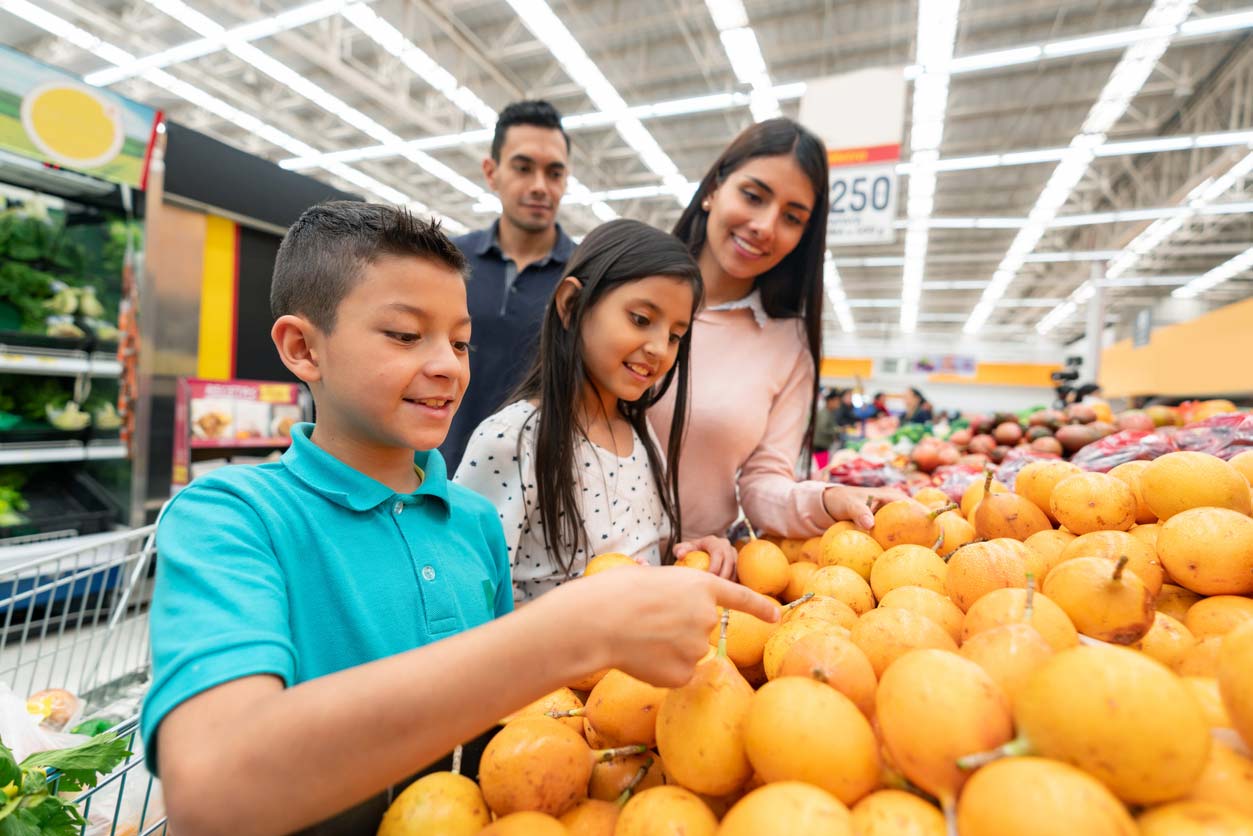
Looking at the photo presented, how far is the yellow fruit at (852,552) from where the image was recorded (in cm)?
130

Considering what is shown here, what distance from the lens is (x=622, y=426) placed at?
175 cm

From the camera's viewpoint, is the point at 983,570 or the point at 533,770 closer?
the point at 533,770

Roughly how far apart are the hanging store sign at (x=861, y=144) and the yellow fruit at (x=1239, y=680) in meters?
4.50

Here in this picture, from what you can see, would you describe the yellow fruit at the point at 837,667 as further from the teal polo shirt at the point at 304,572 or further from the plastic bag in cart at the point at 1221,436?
the plastic bag in cart at the point at 1221,436

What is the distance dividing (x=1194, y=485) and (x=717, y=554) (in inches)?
34.9

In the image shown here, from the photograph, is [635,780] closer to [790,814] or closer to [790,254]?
[790,814]

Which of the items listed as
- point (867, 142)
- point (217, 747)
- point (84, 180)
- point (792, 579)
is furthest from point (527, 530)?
point (867, 142)

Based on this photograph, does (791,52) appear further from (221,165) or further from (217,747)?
(217,747)

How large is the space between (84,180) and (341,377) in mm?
4014

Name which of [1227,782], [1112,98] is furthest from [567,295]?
[1112,98]

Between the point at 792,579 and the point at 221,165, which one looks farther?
the point at 221,165

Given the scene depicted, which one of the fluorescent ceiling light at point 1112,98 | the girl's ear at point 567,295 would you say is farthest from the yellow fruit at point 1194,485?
the fluorescent ceiling light at point 1112,98

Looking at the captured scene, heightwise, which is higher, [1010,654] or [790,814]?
[1010,654]

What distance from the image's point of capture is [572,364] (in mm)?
1543
